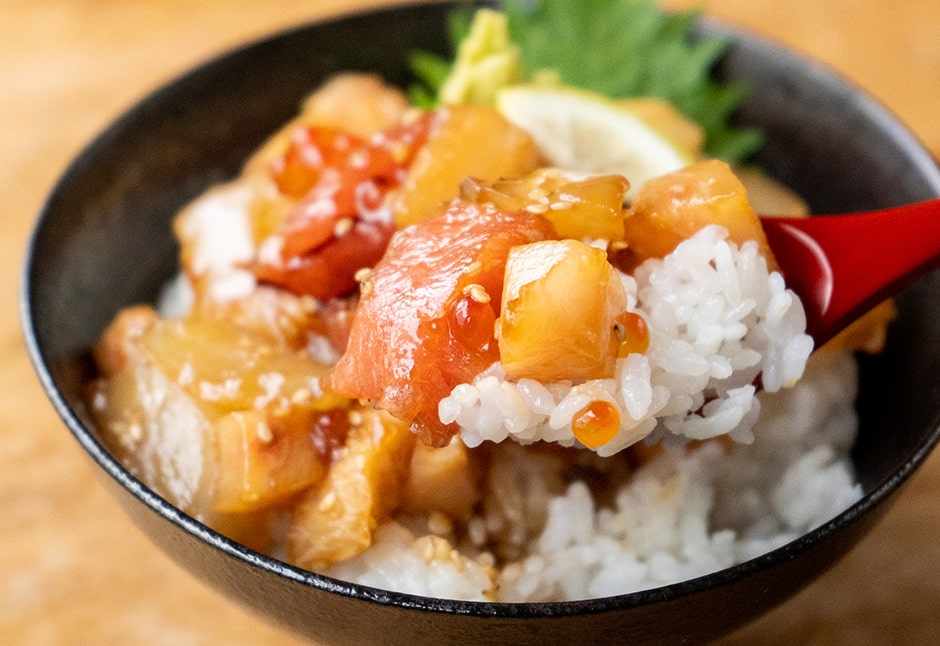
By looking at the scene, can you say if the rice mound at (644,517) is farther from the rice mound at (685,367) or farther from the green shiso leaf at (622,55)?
the green shiso leaf at (622,55)

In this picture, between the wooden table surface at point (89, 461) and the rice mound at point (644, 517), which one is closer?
the rice mound at point (644, 517)

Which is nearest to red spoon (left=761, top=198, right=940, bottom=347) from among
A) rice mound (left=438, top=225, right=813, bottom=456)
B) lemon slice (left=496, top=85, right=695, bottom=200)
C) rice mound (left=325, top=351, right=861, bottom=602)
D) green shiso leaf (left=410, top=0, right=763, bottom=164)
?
rice mound (left=438, top=225, right=813, bottom=456)

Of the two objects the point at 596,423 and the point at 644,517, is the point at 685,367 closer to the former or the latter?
the point at 596,423

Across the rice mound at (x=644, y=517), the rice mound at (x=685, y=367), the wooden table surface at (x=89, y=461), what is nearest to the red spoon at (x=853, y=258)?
the rice mound at (x=685, y=367)

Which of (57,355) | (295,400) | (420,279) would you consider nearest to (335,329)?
(295,400)

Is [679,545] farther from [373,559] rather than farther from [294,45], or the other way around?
[294,45]

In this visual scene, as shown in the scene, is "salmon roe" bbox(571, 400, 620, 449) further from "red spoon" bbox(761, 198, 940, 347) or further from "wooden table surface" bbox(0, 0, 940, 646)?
"wooden table surface" bbox(0, 0, 940, 646)

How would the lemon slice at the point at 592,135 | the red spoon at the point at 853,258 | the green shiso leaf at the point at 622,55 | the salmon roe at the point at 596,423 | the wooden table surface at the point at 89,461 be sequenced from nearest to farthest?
the salmon roe at the point at 596,423 → the red spoon at the point at 853,258 → the wooden table surface at the point at 89,461 → the lemon slice at the point at 592,135 → the green shiso leaf at the point at 622,55
